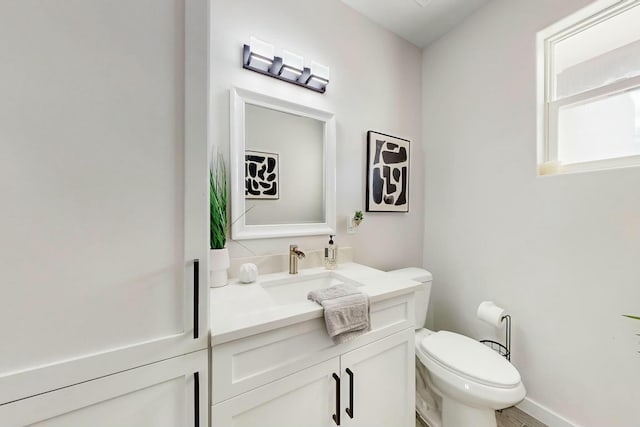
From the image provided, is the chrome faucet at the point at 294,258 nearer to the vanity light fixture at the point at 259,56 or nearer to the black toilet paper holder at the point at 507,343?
the vanity light fixture at the point at 259,56

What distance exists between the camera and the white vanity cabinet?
2.27 ft

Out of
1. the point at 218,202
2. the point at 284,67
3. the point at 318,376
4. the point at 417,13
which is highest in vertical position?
the point at 417,13

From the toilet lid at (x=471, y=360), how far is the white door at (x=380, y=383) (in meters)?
0.21

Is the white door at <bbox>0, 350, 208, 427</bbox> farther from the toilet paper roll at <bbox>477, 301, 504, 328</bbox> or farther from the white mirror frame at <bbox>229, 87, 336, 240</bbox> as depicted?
the toilet paper roll at <bbox>477, 301, 504, 328</bbox>

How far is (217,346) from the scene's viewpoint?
66cm

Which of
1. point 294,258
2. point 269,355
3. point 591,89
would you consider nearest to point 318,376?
point 269,355

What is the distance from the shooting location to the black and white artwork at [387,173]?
1678 millimetres

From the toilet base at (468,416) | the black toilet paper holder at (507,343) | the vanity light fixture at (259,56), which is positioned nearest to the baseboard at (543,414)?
the black toilet paper holder at (507,343)

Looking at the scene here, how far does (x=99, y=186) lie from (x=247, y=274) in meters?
0.69

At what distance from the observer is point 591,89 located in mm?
1293

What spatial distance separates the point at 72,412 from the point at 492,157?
2.14m

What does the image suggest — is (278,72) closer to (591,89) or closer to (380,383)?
(380,383)

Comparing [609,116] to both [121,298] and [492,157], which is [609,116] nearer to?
[492,157]

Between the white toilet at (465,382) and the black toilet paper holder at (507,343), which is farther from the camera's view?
the black toilet paper holder at (507,343)
